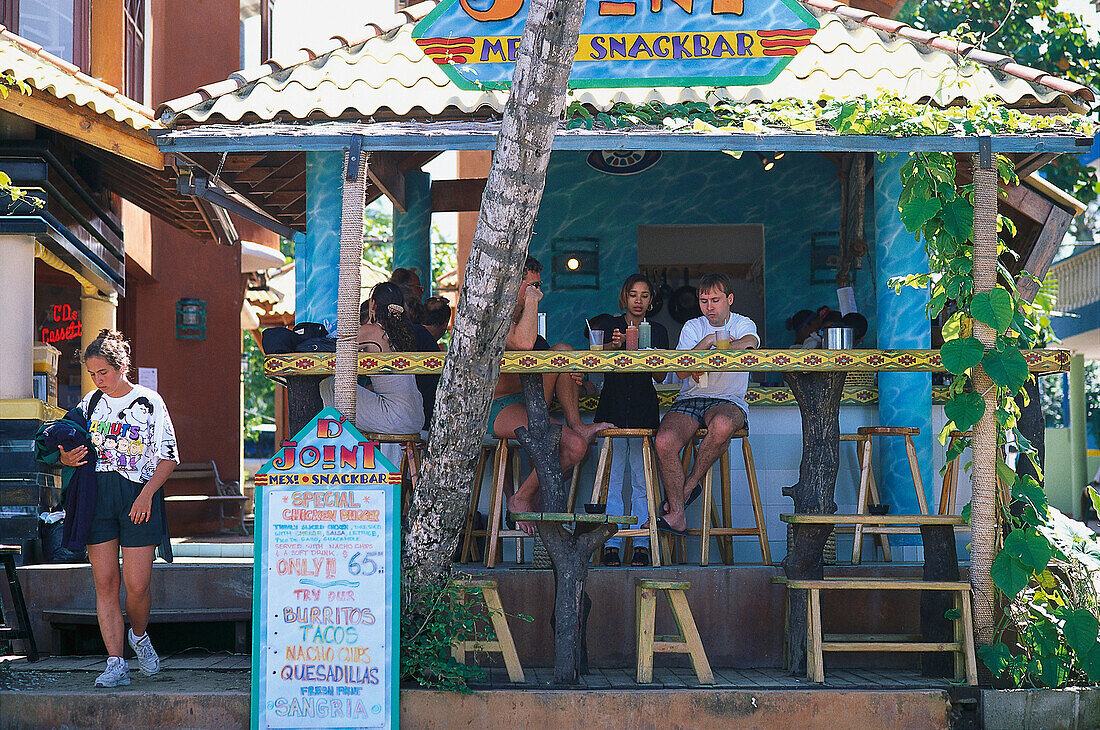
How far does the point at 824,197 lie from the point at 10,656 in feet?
24.7

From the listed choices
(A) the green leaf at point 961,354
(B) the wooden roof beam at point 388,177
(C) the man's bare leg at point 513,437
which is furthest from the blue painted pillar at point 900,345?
(B) the wooden roof beam at point 388,177

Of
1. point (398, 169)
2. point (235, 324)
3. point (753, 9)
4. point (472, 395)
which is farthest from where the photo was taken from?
point (235, 324)

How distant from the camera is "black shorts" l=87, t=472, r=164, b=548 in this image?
19.8ft

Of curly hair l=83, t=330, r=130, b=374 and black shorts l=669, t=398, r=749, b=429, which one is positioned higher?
curly hair l=83, t=330, r=130, b=374

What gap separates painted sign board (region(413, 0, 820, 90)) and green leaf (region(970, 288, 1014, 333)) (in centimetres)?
166

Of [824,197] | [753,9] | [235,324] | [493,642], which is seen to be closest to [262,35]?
[235,324]

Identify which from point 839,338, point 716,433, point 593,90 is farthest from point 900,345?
point 593,90

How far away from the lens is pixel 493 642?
591 cm

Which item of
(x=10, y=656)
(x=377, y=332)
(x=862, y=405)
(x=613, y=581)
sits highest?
(x=377, y=332)

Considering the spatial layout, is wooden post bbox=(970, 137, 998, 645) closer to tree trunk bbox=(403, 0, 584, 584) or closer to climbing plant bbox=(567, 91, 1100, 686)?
climbing plant bbox=(567, 91, 1100, 686)

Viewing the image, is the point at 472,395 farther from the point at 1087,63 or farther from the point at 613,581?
the point at 1087,63

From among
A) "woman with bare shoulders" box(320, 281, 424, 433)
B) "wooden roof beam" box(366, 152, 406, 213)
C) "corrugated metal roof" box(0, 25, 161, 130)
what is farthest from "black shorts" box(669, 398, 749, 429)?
"corrugated metal roof" box(0, 25, 161, 130)

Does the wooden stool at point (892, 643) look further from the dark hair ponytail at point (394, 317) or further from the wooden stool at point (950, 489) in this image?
the dark hair ponytail at point (394, 317)

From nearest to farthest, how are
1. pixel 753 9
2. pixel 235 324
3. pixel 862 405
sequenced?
pixel 753 9 < pixel 862 405 < pixel 235 324
